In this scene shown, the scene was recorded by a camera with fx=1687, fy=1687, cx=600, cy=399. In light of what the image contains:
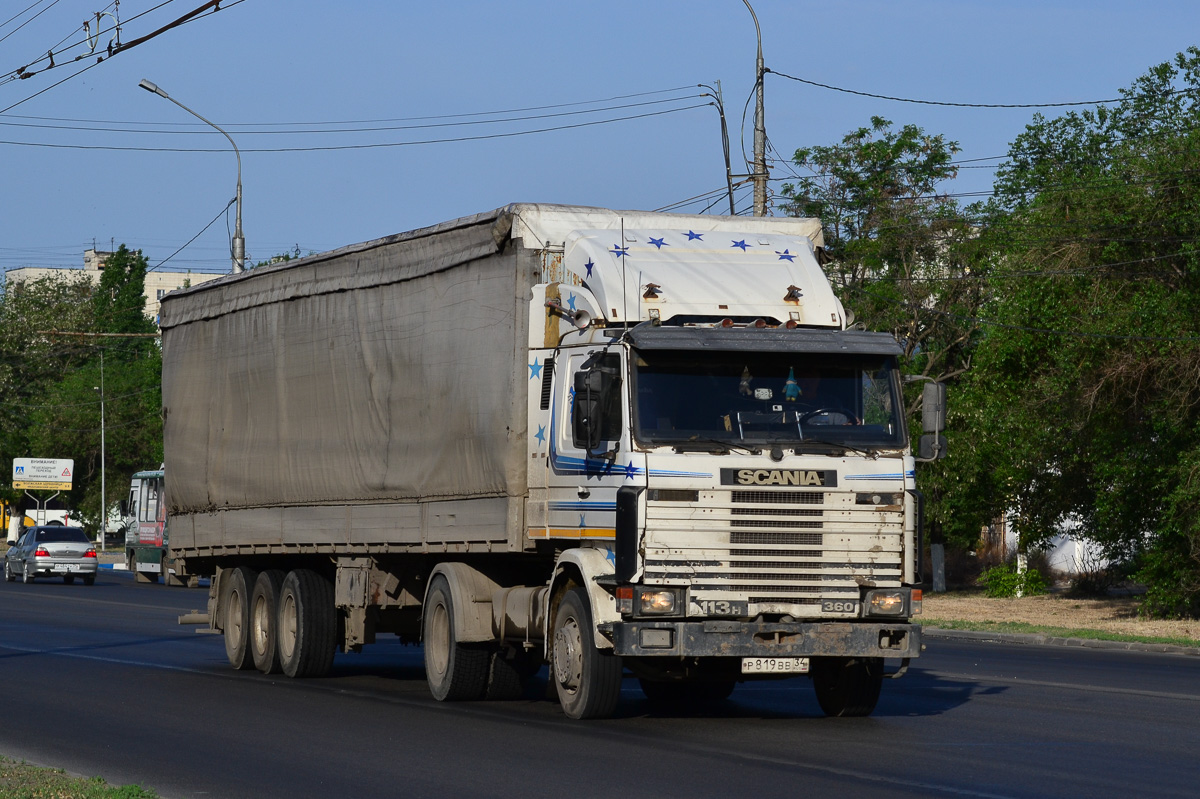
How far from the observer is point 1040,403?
30016 millimetres

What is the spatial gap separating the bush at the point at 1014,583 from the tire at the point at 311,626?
82.1 feet

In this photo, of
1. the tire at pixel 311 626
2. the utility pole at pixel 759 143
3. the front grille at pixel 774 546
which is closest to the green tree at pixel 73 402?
the utility pole at pixel 759 143

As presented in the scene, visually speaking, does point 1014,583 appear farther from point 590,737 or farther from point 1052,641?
point 590,737

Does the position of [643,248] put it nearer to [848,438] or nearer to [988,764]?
[848,438]

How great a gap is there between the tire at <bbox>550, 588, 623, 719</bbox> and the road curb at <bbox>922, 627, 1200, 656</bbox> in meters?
13.1

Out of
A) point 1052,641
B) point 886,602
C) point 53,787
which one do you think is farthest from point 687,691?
point 1052,641

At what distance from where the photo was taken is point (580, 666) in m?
12.9

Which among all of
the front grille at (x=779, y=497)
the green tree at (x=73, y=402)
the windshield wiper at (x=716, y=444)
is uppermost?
the green tree at (x=73, y=402)

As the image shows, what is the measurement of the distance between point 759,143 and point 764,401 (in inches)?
734

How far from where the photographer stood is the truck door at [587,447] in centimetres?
1231

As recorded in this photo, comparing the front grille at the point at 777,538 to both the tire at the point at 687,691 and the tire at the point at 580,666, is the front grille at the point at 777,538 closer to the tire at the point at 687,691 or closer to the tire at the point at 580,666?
the tire at the point at 580,666

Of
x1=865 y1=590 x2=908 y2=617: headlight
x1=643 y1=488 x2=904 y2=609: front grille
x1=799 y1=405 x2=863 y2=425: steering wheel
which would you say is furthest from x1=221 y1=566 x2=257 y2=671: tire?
x1=865 y1=590 x2=908 y2=617: headlight

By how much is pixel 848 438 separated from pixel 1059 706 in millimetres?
4049

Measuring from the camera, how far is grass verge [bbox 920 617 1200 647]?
25.6 metres
